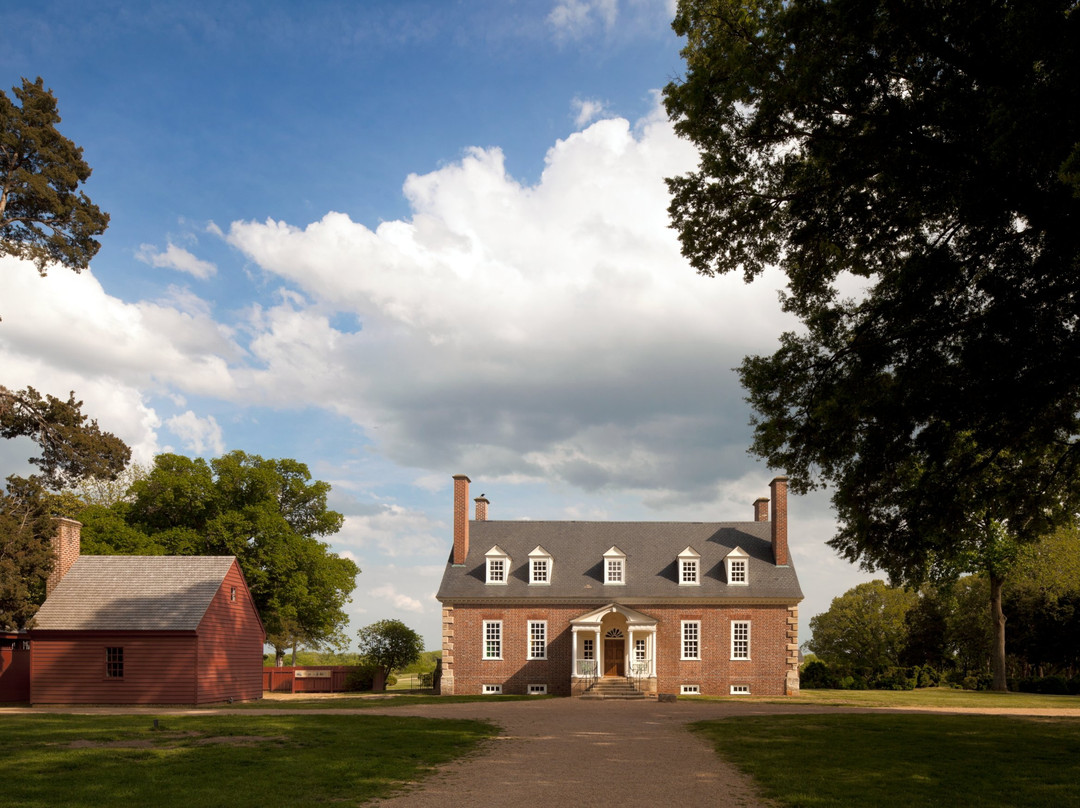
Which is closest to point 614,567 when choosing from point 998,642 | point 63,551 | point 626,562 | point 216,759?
point 626,562

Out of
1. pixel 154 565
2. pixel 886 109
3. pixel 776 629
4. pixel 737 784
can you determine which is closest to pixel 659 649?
pixel 776 629

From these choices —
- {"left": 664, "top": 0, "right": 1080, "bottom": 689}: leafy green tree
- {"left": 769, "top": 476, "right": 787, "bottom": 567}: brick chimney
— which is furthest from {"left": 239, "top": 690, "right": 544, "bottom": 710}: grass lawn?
{"left": 664, "top": 0, "right": 1080, "bottom": 689}: leafy green tree

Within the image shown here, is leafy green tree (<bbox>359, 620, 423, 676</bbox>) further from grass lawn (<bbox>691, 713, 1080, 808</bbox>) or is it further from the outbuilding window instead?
grass lawn (<bbox>691, 713, 1080, 808</bbox>)

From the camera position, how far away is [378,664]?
42781mm

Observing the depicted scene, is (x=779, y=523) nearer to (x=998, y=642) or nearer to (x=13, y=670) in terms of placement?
(x=998, y=642)

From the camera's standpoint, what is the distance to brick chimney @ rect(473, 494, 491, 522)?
142ft

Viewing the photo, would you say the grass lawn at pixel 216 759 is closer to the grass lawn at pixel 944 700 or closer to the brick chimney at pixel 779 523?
the grass lawn at pixel 944 700

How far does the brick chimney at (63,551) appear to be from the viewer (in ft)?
101

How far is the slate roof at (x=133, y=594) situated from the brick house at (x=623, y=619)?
38.7 ft

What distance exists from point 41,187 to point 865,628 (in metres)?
49.5

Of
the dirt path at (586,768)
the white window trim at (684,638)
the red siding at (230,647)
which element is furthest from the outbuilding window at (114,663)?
the white window trim at (684,638)

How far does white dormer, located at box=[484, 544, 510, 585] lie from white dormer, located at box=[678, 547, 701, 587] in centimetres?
813

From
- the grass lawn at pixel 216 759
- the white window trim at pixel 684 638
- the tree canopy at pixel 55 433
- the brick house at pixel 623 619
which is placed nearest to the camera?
the grass lawn at pixel 216 759

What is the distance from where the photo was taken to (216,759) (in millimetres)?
13773
